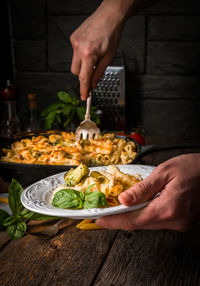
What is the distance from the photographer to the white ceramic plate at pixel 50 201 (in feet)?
2.16

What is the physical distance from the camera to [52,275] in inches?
28.3

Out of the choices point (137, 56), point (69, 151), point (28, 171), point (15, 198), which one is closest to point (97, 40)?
point (69, 151)

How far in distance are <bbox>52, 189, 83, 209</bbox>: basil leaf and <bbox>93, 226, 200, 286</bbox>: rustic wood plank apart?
0.17 m

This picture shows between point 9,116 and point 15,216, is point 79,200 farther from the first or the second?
point 9,116

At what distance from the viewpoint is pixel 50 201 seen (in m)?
0.80

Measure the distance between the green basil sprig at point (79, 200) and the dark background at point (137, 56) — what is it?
1.48 metres

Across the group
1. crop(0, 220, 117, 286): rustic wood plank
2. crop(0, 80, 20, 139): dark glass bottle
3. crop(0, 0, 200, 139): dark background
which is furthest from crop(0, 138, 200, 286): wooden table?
crop(0, 0, 200, 139): dark background

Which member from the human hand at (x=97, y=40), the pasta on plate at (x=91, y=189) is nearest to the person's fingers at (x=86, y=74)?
the human hand at (x=97, y=40)

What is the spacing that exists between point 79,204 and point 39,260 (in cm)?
18

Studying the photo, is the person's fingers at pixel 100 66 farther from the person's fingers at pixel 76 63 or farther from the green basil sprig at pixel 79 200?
the green basil sprig at pixel 79 200

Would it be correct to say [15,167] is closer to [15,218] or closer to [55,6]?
[15,218]

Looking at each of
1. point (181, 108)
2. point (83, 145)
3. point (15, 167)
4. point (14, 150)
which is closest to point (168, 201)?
point (15, 167)

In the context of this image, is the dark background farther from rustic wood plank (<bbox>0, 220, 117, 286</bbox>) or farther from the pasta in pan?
rustic wood plank (<bbox>0, 220, 117, 286</bbox>)

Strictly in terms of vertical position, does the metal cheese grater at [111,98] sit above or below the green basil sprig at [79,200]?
below
